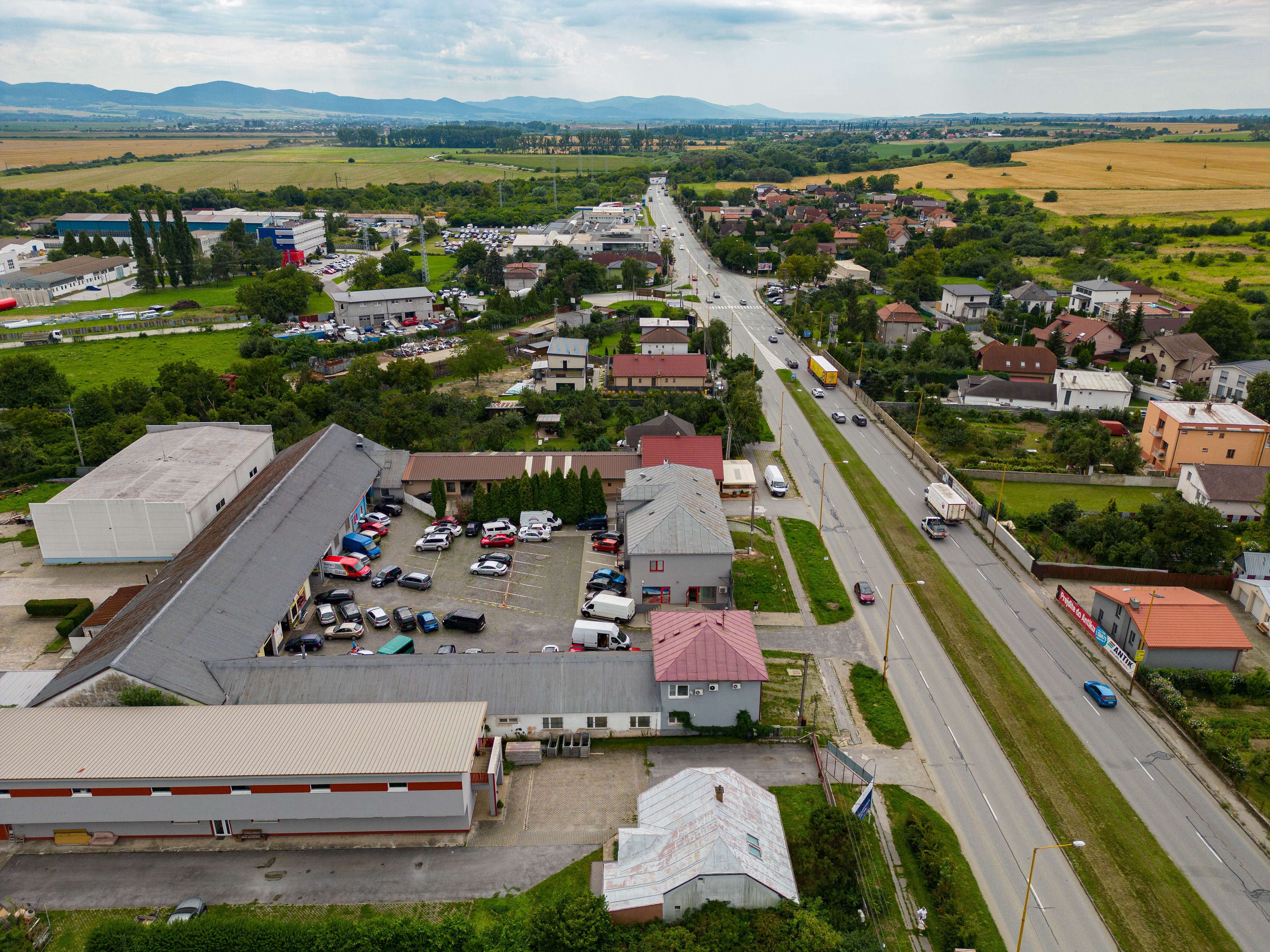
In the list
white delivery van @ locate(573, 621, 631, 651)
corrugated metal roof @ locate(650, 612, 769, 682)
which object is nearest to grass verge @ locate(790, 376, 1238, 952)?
corrugated metal roof @ locate(650, 612, 769, 682)

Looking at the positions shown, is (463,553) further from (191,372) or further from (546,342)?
(546,342)

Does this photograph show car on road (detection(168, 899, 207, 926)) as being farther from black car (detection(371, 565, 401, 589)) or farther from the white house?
the white house

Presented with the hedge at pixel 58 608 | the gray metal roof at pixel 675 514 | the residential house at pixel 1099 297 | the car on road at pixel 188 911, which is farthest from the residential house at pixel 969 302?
the car on road at pixel 188 911

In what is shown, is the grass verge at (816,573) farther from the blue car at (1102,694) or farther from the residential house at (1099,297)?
the residential house at (1099,297)

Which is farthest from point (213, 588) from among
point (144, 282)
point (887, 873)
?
point (144, 282)

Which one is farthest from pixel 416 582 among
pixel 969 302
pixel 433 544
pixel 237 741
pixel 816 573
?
pixel 969 302

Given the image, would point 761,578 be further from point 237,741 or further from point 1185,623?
point 237,741
